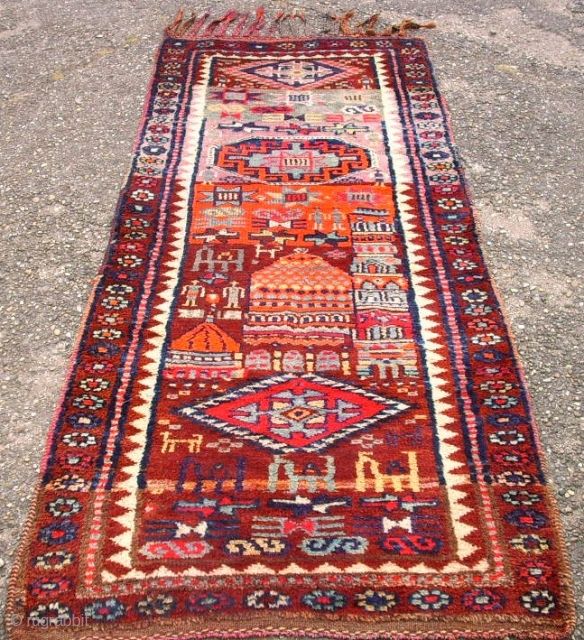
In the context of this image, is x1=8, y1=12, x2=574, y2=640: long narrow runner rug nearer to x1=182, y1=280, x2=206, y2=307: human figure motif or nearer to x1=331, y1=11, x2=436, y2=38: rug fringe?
x1=182, y1=280, x2=206, y2=307: human figure motif

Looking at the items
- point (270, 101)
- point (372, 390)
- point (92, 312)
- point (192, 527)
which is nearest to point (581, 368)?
point (372, 390)

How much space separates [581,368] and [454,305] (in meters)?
0.73

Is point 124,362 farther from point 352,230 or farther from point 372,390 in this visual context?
point 352,230

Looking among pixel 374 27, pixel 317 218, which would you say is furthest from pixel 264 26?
pixel 317 218

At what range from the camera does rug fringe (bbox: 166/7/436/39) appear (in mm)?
7000

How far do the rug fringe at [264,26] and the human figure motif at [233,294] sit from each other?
10.4ft

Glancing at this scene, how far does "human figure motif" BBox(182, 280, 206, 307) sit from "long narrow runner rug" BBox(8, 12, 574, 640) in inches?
0.7

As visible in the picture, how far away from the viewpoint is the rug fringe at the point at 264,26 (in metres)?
7.00
